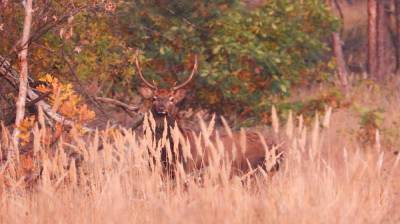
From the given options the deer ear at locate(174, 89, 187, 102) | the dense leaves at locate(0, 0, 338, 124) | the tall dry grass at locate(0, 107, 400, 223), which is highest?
the dense leaves at locate(0, 0, 338, 124)

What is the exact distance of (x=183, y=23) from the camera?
39.6 ft

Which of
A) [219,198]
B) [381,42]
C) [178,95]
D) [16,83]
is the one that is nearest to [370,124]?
[178,95]

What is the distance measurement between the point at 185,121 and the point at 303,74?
2079 mm

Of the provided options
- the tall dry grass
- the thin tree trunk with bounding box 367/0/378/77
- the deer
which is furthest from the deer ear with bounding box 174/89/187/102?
the thin tree trunk with bounding box 367/0/378/77

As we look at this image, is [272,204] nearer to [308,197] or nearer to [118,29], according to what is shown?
[308,197]

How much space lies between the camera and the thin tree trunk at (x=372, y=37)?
20.1 m

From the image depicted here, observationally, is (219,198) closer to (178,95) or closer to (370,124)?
(178,95)

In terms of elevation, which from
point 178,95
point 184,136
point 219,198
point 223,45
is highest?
point 223,45

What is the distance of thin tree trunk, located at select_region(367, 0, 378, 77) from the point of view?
20062mm

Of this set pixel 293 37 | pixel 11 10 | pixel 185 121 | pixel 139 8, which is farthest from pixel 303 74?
pixel 11 10

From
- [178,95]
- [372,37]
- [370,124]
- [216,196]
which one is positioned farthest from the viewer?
[372,37]

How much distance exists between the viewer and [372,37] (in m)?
20.7

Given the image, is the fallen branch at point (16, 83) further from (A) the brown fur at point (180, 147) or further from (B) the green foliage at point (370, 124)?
(B) the green foliage at point (370, 124)

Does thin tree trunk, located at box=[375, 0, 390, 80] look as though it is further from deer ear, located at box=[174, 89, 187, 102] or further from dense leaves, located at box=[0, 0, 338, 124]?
deer ear, located at box=[174, 89, 187, 102]
